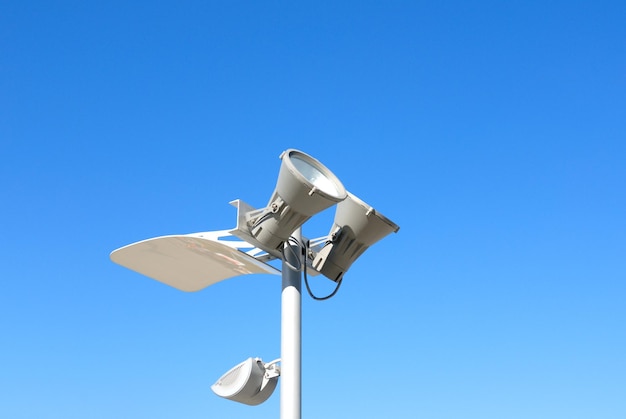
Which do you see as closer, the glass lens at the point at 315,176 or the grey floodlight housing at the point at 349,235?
the glass lens at the point at 315,176

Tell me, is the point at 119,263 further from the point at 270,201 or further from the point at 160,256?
the point at 270,201

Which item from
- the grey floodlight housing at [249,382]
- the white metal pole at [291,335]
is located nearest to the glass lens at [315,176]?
the white metal pole at [291,335]

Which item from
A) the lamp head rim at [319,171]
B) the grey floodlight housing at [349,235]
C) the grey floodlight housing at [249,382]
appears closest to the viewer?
the lamp head rim at [319,171]

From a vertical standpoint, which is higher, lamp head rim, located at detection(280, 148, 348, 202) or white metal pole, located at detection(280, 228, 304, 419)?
lamp head rim, located at detection(280, 148, 348, 202)

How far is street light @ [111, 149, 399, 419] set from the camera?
785cm

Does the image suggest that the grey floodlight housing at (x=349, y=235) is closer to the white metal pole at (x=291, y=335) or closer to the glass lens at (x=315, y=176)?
the white metal pole at (x=291, y=335)

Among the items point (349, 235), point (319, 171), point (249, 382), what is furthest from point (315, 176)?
point (249, 382)

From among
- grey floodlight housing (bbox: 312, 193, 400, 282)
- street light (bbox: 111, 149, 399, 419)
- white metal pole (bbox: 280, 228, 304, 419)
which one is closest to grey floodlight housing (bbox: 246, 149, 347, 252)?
street light (bbox: 111, 149, 399, 419)

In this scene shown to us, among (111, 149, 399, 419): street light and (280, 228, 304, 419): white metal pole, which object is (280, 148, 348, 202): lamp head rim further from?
(280, 228, 304, 419): white metal pole

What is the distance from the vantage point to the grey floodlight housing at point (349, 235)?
334 inches

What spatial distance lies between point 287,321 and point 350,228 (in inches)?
49.8

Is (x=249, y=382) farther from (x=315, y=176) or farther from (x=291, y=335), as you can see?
(x=315, y=176)

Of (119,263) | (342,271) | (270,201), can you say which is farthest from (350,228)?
(119,263)

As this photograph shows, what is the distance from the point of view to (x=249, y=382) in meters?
8.20
